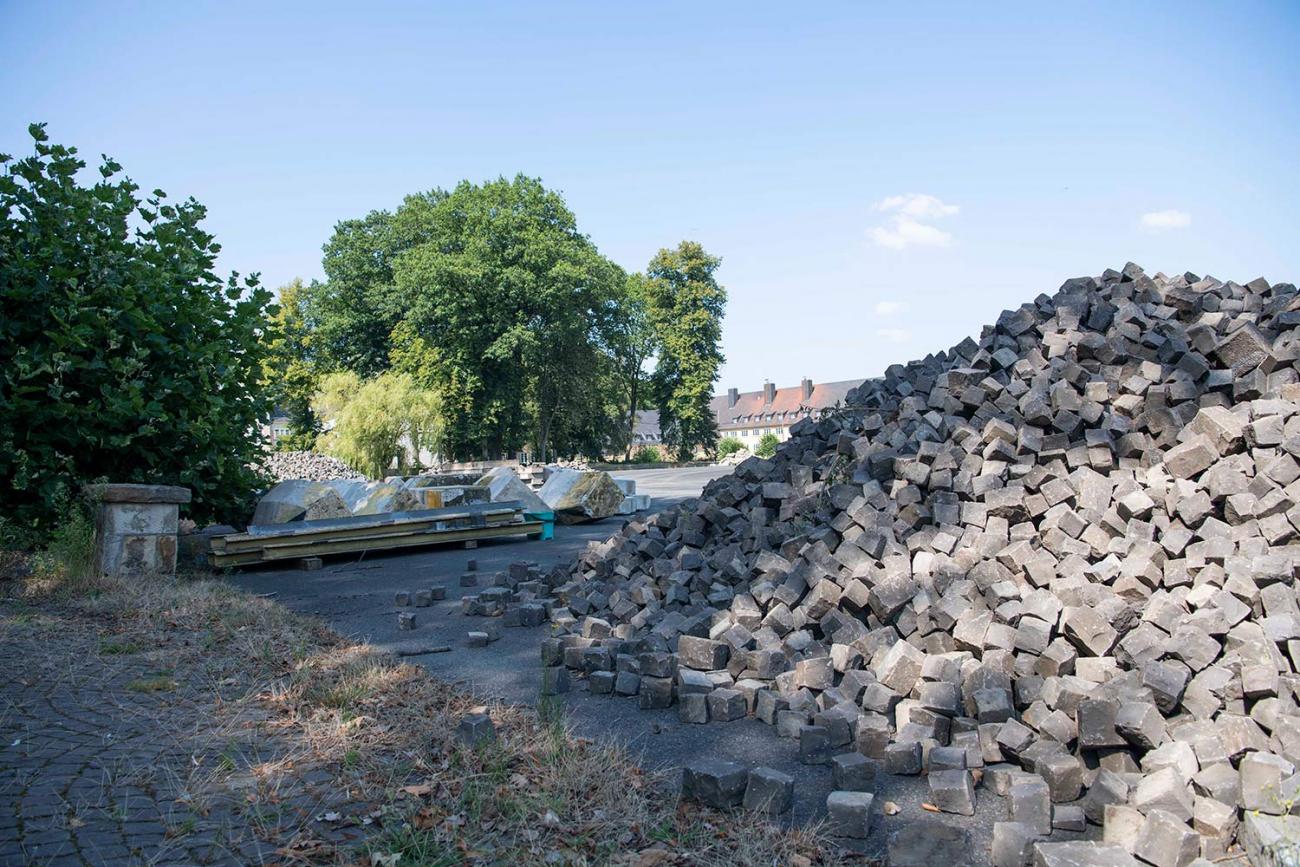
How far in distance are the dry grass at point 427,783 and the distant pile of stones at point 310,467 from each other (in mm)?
23064

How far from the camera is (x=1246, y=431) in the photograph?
5301mm

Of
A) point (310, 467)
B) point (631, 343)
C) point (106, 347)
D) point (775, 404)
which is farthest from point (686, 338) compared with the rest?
point (106, 347)

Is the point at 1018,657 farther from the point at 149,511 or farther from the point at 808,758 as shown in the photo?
the point at 149,511

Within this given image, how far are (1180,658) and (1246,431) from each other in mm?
2064

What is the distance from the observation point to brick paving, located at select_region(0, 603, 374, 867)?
289 centimetres

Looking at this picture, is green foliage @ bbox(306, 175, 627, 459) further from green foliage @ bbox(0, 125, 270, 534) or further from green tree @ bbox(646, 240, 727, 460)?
green foliage @ bbox(0, 125, 270, 534)

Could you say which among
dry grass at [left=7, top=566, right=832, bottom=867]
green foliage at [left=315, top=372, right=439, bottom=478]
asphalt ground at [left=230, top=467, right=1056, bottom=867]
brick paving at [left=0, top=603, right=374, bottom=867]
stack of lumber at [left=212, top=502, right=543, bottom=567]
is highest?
green foliage at [left=315, top=372, right=439, bottom=478]

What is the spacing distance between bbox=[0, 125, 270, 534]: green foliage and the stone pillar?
67cm

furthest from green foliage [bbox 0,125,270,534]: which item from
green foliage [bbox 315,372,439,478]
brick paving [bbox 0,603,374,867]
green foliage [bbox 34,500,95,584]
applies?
green foliage [bbox 315,372,439,478]

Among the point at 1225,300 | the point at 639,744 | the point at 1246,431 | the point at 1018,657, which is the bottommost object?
the point at 639,744

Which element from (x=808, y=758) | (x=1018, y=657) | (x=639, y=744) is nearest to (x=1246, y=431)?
(x=1018, y=657)

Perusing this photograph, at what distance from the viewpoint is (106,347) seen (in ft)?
28.8

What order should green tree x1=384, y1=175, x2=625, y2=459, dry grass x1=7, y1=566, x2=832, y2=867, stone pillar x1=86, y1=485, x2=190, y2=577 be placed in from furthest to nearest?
green tree x1=384, y1=175, x2=625, y2=459
stone pillar x1=86, y1=485, x2=190, y2=577
dry grass x1=7, y1=566, x2=832, y2=867

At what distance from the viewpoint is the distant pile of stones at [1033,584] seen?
11.4ft
